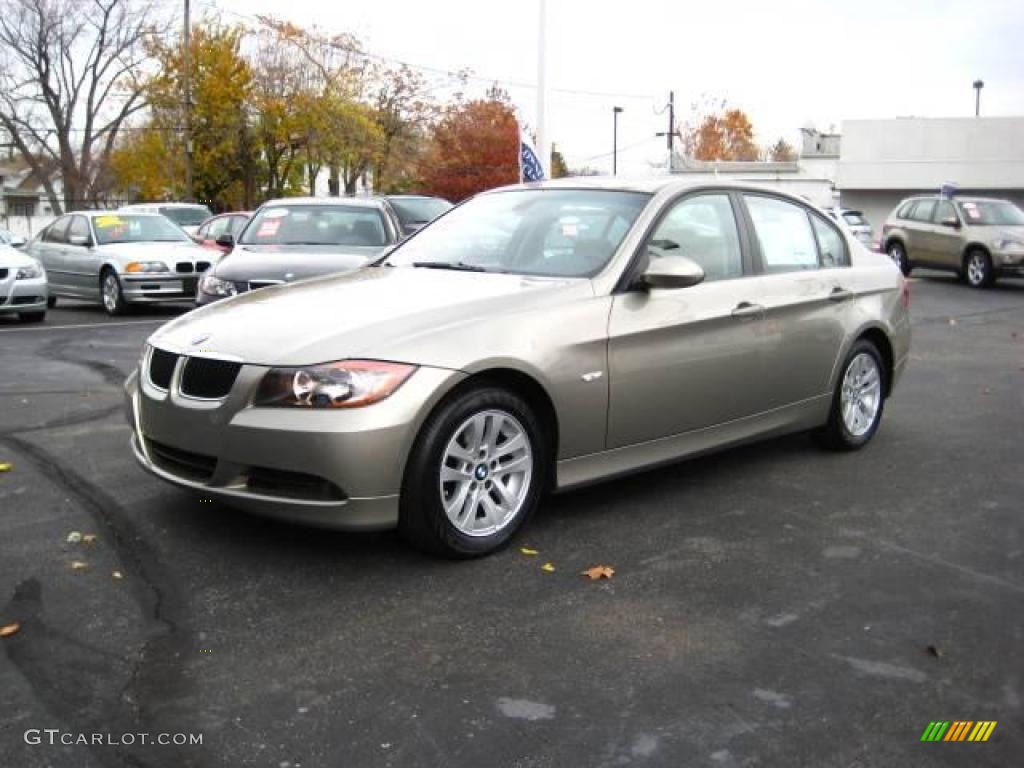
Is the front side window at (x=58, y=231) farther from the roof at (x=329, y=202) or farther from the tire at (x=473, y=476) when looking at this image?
the tire at (x=473, y=476)

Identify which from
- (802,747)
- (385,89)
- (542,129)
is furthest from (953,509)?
(385,89)

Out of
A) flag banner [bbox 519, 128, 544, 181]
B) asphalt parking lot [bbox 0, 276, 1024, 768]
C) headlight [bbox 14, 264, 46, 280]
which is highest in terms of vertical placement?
flag banner [bbox 519, 128, 544, 181]

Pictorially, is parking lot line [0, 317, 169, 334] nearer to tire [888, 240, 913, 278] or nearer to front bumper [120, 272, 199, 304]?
front bumper [120, 272, 199, 304]

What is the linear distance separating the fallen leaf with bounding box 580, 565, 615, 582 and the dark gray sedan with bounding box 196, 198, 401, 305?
6.51 m

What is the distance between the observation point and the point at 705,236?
17.7 ft

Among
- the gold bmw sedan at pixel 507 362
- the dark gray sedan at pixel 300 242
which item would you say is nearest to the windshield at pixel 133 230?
the dark gray sedan at pixel 300 242

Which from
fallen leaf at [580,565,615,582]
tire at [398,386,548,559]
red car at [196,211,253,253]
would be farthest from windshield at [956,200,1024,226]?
fallen leaf at [580,565,615,582]

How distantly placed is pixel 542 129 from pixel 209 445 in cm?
1476

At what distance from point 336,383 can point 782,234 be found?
306cm

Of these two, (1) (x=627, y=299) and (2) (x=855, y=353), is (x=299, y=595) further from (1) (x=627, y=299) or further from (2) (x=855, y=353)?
(2) (x=855, y=353)

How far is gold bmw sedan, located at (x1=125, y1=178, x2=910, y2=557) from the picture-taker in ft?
13.1

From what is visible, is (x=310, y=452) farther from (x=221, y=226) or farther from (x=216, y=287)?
(x=221, y=226)

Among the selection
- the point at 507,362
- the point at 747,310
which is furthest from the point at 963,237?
the point at 507,362

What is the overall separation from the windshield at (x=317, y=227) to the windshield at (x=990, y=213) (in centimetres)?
1291
